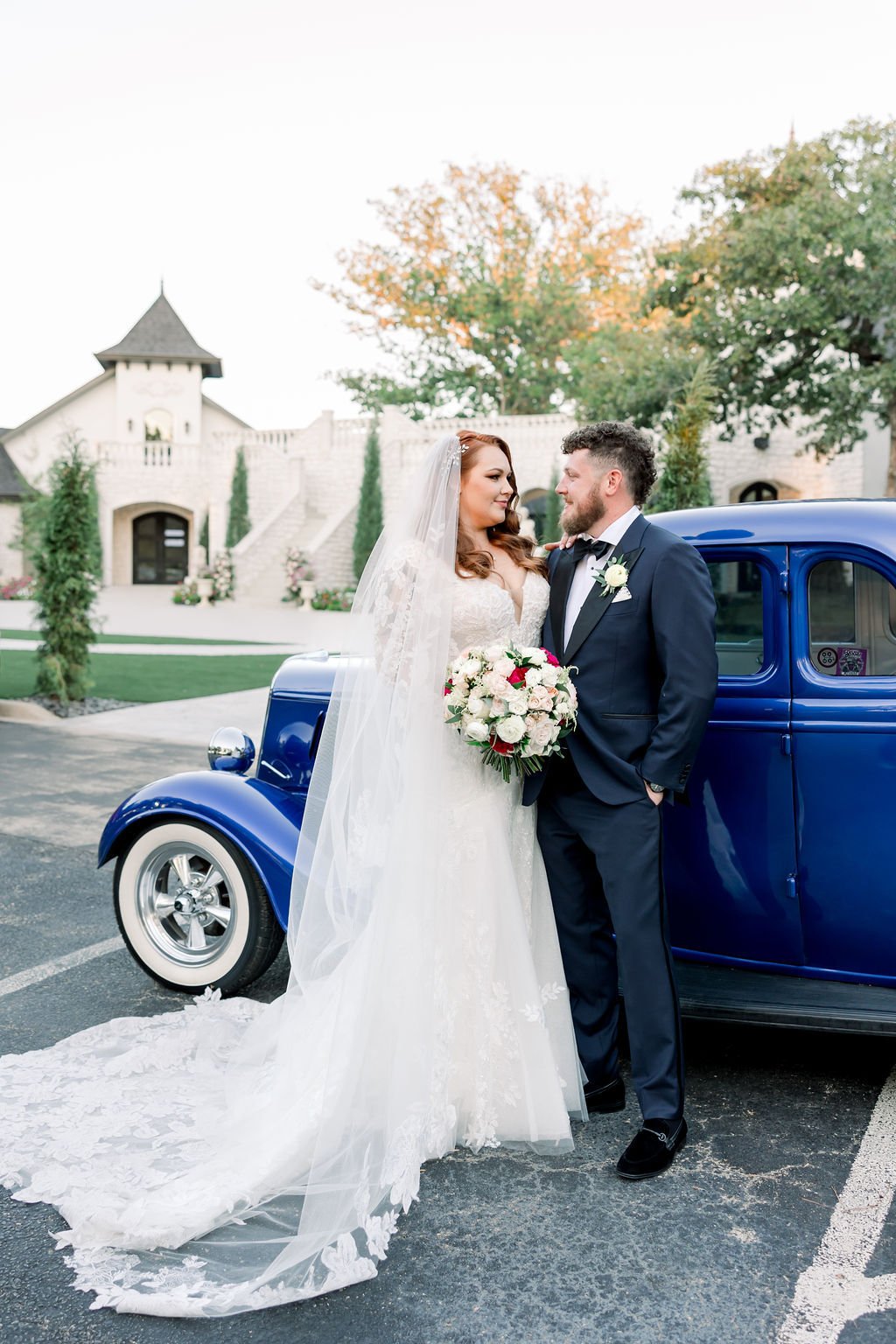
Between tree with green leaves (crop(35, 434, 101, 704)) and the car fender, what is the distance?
8.64 metres

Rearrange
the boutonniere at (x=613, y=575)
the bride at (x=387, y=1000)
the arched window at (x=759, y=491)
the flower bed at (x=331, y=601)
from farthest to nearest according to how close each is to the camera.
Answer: the flower bed at (x=331, y=601) < the arched window at (x=759, y=491) < the boutonniere at (x=613, y=575) < the bride at (x=387, y=1000)

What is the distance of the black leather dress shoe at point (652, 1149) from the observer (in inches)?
118

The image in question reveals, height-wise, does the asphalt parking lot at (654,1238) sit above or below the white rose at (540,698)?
below

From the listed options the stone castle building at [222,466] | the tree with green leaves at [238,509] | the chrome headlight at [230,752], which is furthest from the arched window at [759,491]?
the chrome headlight at [230,752]

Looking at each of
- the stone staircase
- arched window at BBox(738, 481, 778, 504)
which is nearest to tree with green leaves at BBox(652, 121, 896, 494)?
arched window at BBox(738, 481, 778, 504)

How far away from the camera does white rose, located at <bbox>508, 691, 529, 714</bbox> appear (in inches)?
117

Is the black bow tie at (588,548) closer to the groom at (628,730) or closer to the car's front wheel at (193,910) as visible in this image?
the groom at (628,730)

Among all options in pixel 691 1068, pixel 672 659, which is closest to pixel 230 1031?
pixel 691 1068

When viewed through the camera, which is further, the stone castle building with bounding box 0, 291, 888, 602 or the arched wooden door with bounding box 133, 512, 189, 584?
the arched wooden door with bounding box 133, 512, 189, 584

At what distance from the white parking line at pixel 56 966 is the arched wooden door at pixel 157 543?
39.3m

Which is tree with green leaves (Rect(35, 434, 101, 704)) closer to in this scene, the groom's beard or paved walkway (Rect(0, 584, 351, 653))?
paved walkway (Rect(0, 584, 351, 653))

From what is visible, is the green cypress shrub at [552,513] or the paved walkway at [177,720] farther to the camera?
the green cypress shrub at [552,513]

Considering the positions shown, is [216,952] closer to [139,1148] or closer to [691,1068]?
[139,1148]

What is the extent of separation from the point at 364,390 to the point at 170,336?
8.43m
